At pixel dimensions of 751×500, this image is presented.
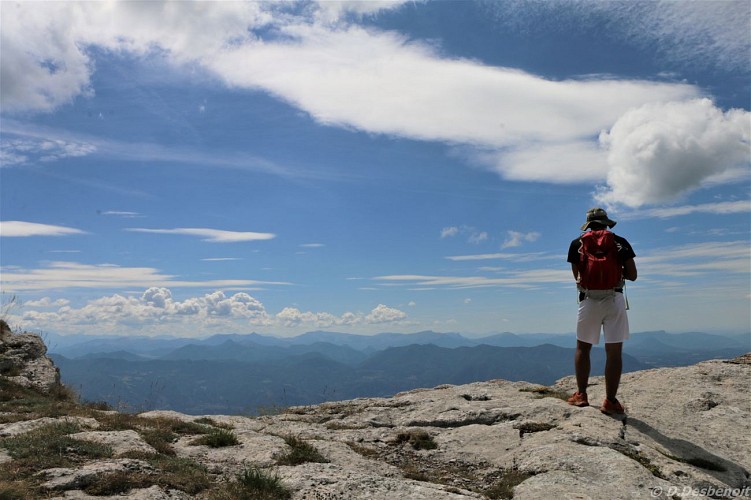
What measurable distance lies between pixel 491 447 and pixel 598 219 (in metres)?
5.61

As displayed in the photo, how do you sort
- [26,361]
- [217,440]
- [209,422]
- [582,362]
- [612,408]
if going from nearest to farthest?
[217,440] → [612,408] → [582,362] → [209,422] → [26,361]

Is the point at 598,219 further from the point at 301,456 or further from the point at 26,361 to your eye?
the point at 26,361

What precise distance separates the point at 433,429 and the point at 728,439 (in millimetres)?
6107

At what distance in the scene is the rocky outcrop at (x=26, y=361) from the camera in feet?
51.7

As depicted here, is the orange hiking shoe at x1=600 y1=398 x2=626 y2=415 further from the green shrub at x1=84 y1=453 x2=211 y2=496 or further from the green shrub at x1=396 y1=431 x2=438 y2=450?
the green shrub at x1=84 y1=453 x2=211 y2=496

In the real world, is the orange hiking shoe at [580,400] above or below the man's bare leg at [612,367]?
below

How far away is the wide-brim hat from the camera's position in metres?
10.3

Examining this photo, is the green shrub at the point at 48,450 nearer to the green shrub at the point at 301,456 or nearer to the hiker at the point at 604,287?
the green shrub at the point at 301,456

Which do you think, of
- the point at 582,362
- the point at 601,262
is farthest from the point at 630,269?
the point at 582,362

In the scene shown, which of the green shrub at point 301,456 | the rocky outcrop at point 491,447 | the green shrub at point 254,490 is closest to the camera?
the green shrub at point 254,490

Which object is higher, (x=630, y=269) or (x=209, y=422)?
(x=630, y=269)

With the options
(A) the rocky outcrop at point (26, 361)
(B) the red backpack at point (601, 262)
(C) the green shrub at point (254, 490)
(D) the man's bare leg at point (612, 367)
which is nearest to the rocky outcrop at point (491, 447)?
(C) the green shrub at point (254, 490)

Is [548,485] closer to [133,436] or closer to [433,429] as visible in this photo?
[433,429]

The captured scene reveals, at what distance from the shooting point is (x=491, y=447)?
357 inches
